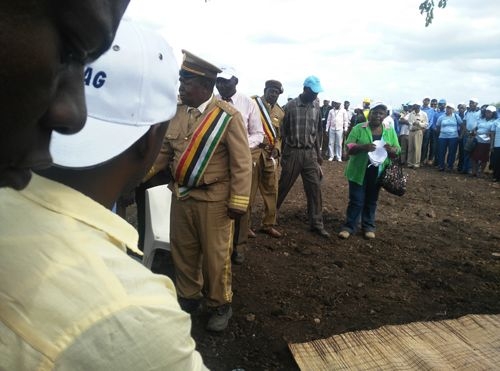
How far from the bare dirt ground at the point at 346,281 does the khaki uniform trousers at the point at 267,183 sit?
276 mm

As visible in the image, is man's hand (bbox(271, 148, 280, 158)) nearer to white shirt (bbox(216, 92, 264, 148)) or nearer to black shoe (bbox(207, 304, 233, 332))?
white shirt (bbox(216, 92, 264, 148))

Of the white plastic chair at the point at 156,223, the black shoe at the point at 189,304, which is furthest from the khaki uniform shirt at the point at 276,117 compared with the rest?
the black shoe at the point at 189,304

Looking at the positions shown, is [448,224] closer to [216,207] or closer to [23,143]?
[216,207]

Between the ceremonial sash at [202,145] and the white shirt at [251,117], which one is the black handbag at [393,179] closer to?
the white shirt at [251,117]

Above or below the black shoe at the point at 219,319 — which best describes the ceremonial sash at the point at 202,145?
above

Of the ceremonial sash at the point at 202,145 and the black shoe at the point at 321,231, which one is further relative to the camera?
the black shoe at the point at 321,231

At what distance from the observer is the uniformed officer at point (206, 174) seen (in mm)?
3242

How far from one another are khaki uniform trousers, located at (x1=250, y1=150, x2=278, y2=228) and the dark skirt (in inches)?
326

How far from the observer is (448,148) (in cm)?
1307

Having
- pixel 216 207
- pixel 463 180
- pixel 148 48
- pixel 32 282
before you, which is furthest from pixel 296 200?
pixel 32 282

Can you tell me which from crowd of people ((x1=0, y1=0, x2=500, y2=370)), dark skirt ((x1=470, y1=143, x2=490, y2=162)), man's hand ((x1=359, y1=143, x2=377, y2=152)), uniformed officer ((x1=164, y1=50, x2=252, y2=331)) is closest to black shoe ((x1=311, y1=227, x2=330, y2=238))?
man's hand ((x1=359, y1=143, x2=377, y2=152))

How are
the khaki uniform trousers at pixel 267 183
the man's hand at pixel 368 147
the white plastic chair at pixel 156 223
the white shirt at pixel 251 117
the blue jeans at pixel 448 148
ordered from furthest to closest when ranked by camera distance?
the blue jeans at pixel 448 148 < the khaki uniform trousers at pixel 267 183 < the man's hand at pixel 368 147 < the white shirt at pixel 251 117 < the white plastic chair at pixel 156 223

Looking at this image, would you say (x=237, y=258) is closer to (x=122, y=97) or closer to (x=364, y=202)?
(x=364, y=202)

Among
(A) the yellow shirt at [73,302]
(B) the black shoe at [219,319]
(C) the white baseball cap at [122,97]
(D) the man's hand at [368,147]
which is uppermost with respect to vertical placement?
(C) the white baseball cap at [122,97]
